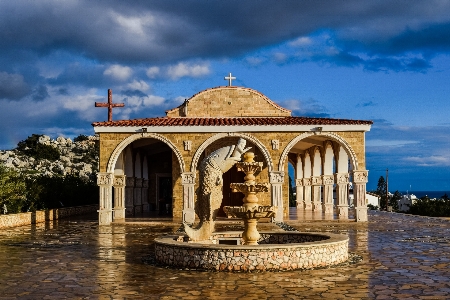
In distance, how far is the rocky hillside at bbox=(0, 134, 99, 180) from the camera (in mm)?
50375

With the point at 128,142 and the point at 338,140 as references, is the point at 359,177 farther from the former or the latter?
the point at 128,142

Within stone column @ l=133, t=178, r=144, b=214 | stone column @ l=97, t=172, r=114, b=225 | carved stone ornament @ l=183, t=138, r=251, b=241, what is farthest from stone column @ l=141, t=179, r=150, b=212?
carved stone ornament @ l=183, t=138, r=251, b=241

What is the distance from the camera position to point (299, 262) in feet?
32.9

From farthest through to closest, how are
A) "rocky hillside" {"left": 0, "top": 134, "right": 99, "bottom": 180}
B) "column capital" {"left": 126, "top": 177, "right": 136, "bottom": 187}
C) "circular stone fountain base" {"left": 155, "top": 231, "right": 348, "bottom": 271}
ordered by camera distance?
"rocky hillside" {"left": 0, "top": 134, "right": 99, "bottom": 180} < "column capital" {"left": 126, "top": 177, "right": 136, "bottom": 187} < "circular stone fountain base" {"left": 155, "top": 231, "right": 348, "bottom": 271}

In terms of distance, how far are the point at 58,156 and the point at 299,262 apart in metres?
52.9

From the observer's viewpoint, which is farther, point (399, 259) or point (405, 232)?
point (405, 232)

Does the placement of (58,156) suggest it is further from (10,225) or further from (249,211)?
(249,211)

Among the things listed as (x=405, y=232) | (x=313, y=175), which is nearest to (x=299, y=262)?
(x=405, y=232)

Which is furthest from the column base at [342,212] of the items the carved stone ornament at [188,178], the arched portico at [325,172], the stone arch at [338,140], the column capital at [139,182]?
the column capital at [139,182]

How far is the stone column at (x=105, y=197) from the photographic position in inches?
875

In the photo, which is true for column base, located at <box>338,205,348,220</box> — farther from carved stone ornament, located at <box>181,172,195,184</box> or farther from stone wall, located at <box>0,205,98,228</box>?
stone wall, located at <box>0,205,98,228</box>

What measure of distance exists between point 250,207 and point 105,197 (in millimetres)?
12150

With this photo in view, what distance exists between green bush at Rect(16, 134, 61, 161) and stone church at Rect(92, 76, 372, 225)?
2991cm

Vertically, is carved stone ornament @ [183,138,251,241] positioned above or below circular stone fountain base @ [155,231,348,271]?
above
